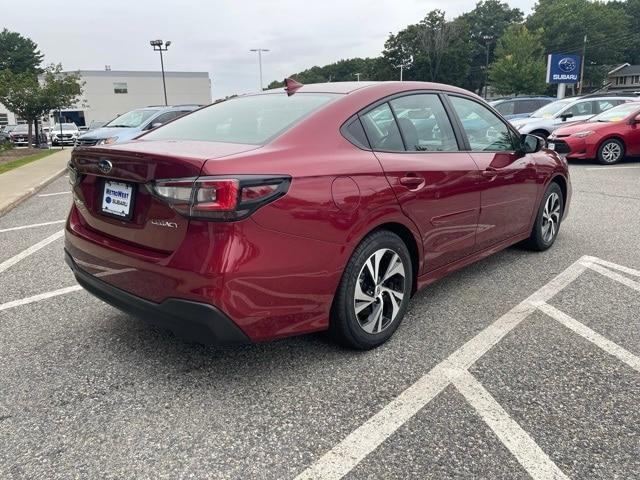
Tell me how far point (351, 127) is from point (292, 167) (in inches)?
23.5

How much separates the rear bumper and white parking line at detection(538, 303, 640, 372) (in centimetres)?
211

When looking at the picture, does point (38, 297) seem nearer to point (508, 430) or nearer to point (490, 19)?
point (508, 430)

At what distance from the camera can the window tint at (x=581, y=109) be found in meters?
14.1

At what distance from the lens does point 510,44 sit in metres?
56.3

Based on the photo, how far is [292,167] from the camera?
2508mm

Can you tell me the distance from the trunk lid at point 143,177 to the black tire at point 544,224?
3224 mm

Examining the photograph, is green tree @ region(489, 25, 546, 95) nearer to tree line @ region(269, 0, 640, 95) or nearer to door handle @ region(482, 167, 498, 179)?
tree line @ region(269, 0, 640, 95)

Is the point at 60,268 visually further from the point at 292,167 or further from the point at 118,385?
the point at 292,167

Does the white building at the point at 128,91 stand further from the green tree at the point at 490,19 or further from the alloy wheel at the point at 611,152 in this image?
the alloy wheel at the point at 611,152

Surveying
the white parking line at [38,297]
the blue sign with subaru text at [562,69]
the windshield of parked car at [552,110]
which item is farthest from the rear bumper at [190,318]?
the blue sign with subaru text at [562,69]

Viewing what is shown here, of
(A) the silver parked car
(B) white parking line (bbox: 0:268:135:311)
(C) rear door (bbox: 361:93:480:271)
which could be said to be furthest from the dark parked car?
(B) white parking line (bbox: 0:268:135:311)

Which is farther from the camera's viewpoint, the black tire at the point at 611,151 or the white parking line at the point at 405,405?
the black tire at the point at 611,151

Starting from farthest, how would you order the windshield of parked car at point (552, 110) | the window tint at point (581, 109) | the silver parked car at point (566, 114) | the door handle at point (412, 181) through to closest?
the windshield of parked car at point (552, 110)
the window tint at point (581, 109)
the silver parked car at point (566, 114)
the door handle at point (412, 181)

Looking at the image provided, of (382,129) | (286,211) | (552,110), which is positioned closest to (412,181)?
(382,129)
